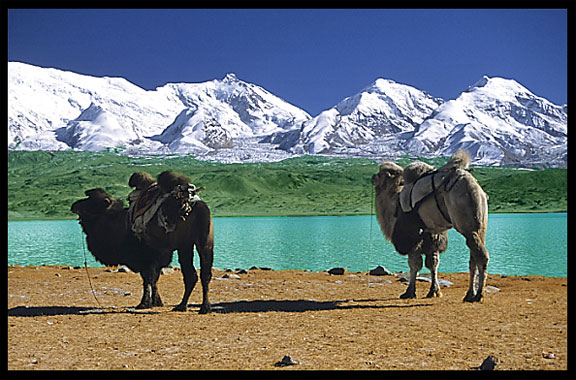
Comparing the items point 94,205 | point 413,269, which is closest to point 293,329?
point 413,269

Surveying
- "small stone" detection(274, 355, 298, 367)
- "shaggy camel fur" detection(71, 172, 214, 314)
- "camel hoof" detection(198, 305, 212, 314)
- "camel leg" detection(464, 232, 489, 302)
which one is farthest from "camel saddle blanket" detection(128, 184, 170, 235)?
"camel leg" detection(464, 232, 489, 302)

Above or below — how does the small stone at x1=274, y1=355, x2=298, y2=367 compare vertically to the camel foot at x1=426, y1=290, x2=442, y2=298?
above

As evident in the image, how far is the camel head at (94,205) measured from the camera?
27.4 ft

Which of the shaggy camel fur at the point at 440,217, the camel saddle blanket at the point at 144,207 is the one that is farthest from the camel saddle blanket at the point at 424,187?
the camel saddle blanket at the point at 144,207

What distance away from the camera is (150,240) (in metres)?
8.09

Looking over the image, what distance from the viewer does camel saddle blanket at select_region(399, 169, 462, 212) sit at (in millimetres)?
8044

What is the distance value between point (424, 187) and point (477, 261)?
1323 millimetres

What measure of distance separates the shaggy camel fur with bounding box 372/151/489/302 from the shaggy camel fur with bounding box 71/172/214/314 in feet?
10.5

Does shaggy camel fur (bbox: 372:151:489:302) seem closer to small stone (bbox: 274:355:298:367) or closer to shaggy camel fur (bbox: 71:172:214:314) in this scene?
shaggy camel fur (bbox: 71:172:214:314)

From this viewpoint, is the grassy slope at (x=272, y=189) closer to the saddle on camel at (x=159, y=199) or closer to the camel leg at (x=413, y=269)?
the camel leg at (x=413, y=269)

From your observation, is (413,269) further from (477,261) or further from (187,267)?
(187,267)
